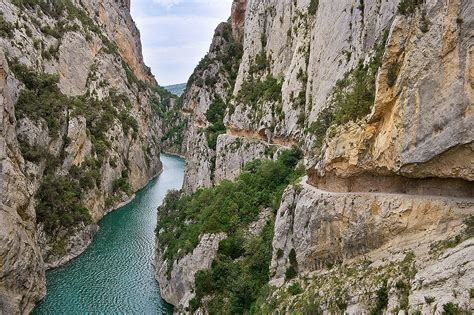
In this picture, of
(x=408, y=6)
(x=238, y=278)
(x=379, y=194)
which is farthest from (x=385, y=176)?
(x=238, y=278)

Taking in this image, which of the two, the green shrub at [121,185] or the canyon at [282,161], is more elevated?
the canyon at [282,161]

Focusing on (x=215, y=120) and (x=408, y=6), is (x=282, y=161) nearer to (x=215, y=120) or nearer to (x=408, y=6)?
(x=408, y=6)

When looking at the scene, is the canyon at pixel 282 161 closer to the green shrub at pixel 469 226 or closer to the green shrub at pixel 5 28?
the green shrub at pixel 469 226

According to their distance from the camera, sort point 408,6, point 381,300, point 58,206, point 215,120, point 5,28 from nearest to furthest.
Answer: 1. point 381,300
2. point 408,6
3. point 58,206
4. point 5,28
5. point 215,120

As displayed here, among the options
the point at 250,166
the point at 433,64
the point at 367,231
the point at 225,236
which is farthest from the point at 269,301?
the point at 250,166

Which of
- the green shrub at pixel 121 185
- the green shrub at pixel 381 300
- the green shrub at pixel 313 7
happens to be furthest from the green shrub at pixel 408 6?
the green shrub at pixel 121 185

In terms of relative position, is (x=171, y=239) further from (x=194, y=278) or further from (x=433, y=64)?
(x=433, y=64)

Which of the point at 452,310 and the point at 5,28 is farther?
the point at 5,28

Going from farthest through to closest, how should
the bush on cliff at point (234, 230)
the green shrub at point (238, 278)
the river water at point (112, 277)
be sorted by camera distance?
the river water at point (112, 277), the bush on cliff at point (234, 230), the green shrub at point (238, 278)
